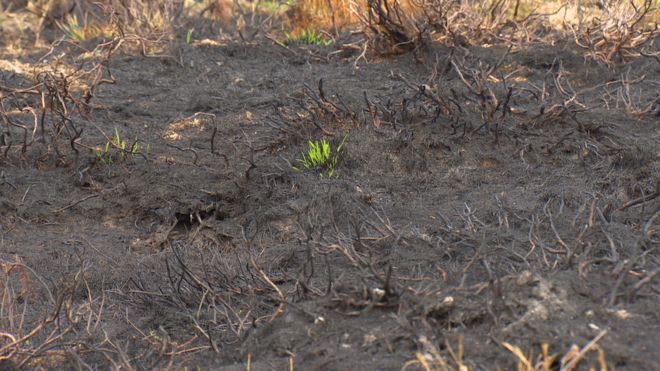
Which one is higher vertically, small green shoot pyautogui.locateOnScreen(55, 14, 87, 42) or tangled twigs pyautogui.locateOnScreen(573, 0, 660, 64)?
tangled twigs pyautogui.locateOnScreen(573, 0, 660, 64)

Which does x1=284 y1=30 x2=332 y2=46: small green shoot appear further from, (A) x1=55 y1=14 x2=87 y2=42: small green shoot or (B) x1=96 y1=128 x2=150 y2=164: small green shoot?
(B) x1=96 y1=128 x2=150 y2=164: small green shoot

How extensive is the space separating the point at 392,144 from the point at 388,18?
132cm

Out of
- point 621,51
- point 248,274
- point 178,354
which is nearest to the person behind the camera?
point 178,354

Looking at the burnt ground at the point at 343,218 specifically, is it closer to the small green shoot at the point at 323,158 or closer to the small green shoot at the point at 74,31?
the small green shoot at the point at 323,158

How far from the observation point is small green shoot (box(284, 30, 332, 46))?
20.4 feet

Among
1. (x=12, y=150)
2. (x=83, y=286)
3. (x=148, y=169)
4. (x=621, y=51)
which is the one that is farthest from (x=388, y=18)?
(x=83, y=286)

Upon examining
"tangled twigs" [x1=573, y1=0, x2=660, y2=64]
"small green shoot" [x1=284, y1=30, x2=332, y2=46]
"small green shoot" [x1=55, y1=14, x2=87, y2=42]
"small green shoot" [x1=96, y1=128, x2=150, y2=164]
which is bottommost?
"small green shoot" [x1=55, y1=14, x2=87, y2=42]

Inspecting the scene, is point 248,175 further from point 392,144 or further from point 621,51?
point 621,51

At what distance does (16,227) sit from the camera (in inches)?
167

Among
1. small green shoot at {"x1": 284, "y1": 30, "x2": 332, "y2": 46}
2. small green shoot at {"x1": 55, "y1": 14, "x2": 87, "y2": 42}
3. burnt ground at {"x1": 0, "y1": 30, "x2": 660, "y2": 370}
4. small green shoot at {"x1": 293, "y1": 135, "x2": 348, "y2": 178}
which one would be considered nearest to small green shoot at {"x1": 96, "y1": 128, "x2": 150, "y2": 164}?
burnt ground at {"x1": 0, "y1": 30, "x2": 660, "y2": 370}

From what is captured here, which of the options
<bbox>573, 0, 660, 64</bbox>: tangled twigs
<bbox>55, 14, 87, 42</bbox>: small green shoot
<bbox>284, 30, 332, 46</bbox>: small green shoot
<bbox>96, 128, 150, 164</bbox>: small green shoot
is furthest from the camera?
<bbox>55, 14, 87, 42</bbox>: small green shoot

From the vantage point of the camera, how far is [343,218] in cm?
396

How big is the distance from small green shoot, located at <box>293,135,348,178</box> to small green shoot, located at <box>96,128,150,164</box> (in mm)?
913

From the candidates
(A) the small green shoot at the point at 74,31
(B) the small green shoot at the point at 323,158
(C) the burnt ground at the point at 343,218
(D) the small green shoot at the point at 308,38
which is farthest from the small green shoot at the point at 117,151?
(A) the small green shoot at the point at 74,31
